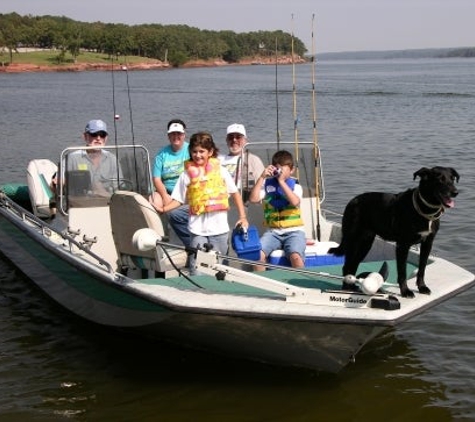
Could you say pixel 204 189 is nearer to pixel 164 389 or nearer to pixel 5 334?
pixel 164 389

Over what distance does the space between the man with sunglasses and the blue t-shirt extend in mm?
692

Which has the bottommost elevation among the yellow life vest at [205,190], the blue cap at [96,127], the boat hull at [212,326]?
the boat hull at [212,326]

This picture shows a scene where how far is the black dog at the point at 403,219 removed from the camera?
5.04 m

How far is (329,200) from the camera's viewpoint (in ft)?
45.2

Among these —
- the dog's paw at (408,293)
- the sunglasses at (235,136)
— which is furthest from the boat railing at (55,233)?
the dog's paw at (408,293)

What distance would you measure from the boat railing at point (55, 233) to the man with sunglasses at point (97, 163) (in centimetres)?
64

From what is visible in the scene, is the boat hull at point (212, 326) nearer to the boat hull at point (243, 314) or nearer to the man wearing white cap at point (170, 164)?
the boat hull at point (243, 314)

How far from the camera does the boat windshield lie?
24.9ft

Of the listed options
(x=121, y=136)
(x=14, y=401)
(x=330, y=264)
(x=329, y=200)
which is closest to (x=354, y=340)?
(x=330, y=264)

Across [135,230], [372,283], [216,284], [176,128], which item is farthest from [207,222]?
[372,283]

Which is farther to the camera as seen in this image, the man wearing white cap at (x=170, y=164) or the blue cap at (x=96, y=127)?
the blue cap at (x=96, y=127)

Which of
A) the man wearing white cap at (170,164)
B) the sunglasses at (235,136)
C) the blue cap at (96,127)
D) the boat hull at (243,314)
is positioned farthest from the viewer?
the blue cap at (96,127)

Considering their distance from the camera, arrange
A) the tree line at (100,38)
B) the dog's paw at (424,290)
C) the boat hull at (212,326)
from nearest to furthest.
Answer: the boat hull at (212,326) < the dog's paw at (424,290) < the tree line at (100,38)

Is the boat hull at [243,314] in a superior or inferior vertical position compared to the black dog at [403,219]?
inferior
